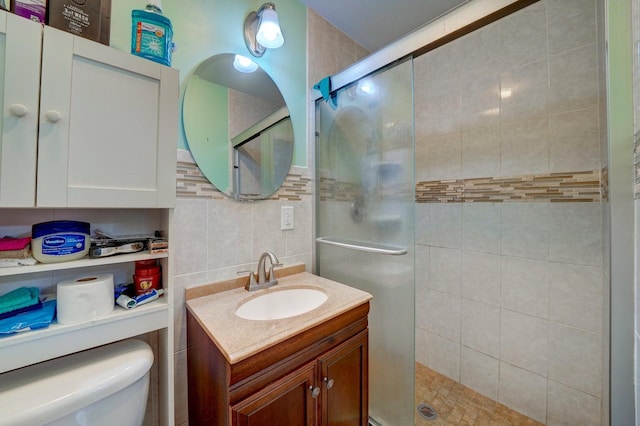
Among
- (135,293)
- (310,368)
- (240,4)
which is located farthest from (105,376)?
Result: (240,4)

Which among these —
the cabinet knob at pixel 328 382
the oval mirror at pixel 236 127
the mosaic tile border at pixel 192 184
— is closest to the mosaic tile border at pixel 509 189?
the oval mirror at pixel 236 127

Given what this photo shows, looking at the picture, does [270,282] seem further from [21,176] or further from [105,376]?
[21,176]

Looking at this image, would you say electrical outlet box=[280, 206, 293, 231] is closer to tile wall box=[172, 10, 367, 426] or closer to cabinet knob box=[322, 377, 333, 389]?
tile wall box=[172, 10, 367, 426]

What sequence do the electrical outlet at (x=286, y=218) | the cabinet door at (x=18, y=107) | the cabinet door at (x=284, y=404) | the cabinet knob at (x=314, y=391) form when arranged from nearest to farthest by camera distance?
the cabinet door at (x=18, y=107) → the cabinet door at (x=284, y=404) → the cabinet knob at (x=314, y=391) → the electrical outlet at (x=286, y=218)

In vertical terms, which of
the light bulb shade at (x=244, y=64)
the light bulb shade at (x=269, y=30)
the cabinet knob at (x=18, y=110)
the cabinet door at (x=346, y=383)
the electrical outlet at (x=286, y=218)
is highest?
the light bulb shade at (x=269, y=30)

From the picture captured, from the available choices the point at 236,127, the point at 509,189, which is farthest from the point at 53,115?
the point at 509,189

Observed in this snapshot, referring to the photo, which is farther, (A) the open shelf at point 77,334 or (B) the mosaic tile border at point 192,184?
(B) the mosaic tile border at point 192,184

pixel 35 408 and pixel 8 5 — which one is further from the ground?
pixel 8 5

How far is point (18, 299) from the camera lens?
0.62 metres

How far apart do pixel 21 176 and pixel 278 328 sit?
77 cm

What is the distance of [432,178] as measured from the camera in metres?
1.78

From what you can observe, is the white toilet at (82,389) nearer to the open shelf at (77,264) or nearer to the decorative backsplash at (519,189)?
the open shelf at (77,264)

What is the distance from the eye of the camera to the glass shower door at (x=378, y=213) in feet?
3.64

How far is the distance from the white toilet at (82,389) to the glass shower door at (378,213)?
99 cm
